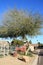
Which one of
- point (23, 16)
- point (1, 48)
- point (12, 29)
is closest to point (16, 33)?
point (12, 29)

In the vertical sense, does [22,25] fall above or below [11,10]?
below

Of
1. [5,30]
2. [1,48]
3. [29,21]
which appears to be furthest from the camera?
[5,30]

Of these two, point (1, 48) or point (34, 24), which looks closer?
point (1, 48)

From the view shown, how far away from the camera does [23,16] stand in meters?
35.1

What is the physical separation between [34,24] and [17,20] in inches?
119

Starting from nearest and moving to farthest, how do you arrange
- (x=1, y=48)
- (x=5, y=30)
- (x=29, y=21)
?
(x=1, y=48) → (x=29, y=21) → (x=5, y=30)

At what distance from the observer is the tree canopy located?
34969mm

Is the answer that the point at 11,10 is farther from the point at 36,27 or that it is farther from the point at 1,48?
the point at 1,48

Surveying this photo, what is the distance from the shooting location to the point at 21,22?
34.6 metres

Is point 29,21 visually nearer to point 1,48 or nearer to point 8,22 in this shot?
point 8,22

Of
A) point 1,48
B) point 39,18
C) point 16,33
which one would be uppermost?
point 39,18

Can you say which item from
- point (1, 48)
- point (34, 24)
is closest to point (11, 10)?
point (34, 24)

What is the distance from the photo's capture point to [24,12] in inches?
1405

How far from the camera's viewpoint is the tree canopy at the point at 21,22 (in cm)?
3497
